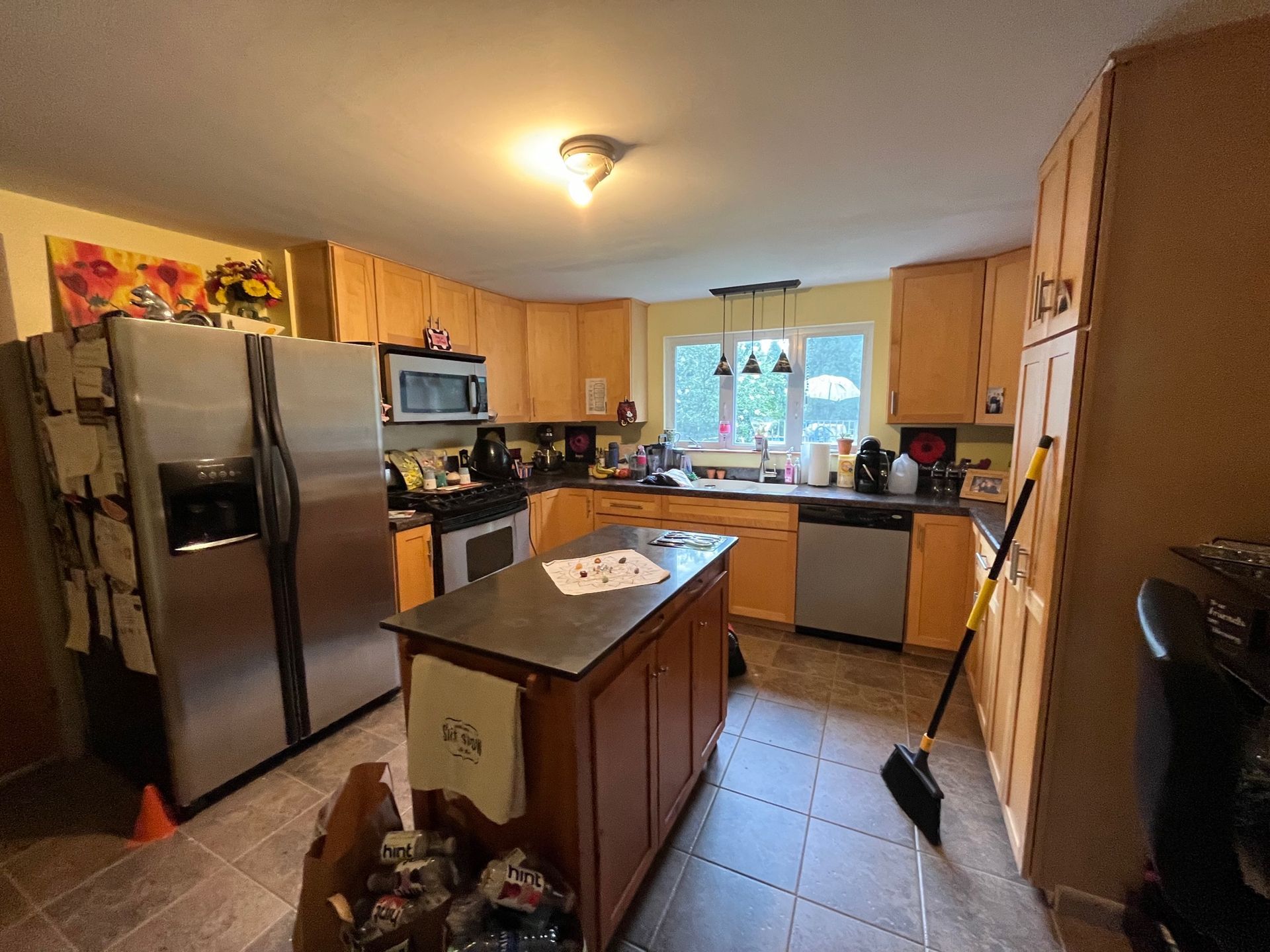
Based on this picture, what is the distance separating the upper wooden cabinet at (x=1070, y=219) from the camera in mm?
1206

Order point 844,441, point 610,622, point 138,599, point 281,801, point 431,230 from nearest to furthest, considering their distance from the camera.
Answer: point 610,622
point 138,599
point 281,801
point 431,230
point 844,441

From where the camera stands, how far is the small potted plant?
2281mm

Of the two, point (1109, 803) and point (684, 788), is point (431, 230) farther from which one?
point (1109, 803)

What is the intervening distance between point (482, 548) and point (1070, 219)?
9.58ft

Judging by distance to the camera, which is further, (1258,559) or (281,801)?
(281,801)

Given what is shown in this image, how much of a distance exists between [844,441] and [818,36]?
2589 mm

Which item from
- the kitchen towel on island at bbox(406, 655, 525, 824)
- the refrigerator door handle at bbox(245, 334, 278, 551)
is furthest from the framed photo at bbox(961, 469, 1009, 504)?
the refrigerator door handle at bbox(245, 334, 278, 551)

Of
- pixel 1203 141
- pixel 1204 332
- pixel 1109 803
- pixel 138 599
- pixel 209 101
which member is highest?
pixel 209 101

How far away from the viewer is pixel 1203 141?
1.12 meters

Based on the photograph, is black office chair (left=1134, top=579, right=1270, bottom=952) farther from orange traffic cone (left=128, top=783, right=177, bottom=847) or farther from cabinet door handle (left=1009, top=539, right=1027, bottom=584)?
orange traffic cone (left=128, top=783, right=177, bottom=847)

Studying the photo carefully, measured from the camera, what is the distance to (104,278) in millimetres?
2072

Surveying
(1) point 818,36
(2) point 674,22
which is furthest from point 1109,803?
(2) point 674,22

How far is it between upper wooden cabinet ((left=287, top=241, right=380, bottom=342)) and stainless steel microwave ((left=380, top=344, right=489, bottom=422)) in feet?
0.74

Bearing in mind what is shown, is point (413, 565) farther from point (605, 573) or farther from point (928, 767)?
point (928, 767)
